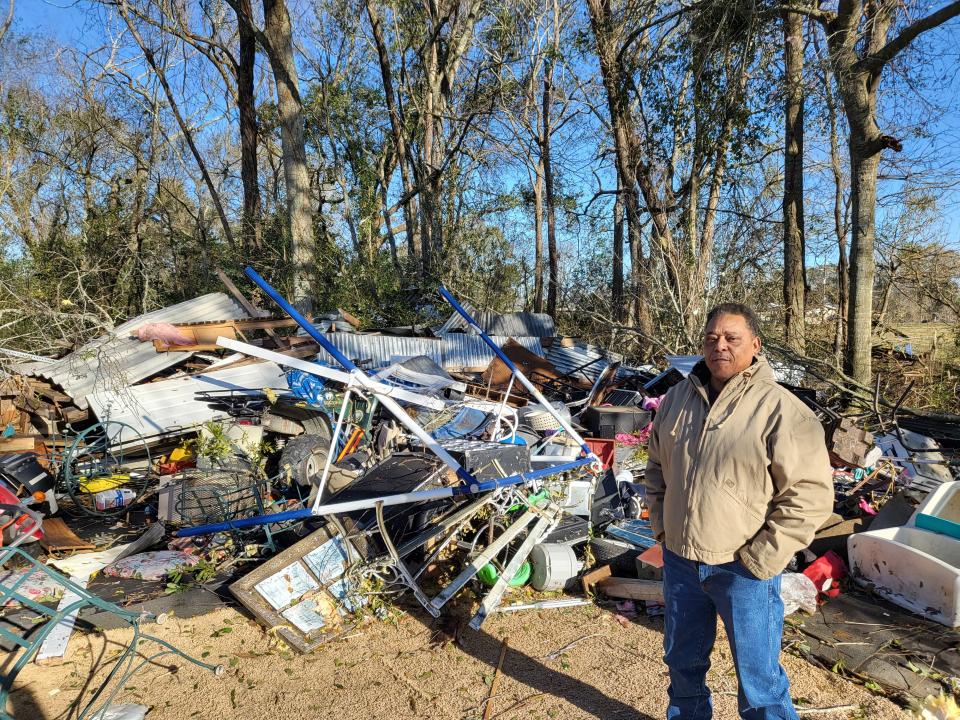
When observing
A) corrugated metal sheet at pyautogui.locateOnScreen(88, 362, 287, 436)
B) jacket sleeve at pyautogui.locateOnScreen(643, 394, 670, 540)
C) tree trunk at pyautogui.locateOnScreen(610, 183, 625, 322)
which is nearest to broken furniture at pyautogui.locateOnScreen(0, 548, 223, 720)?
jacket sleeve at pyautogui.locateOnScreen(643, 394, 670, 540)

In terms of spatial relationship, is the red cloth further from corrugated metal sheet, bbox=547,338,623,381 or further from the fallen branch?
corrugated metal sheet, bbox=547,338,623,381

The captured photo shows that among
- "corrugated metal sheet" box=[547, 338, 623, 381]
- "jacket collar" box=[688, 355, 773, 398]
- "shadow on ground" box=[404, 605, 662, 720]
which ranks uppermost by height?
"jacket collar" box=[688, 355, 773, 398]

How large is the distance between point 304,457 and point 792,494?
4492 mm

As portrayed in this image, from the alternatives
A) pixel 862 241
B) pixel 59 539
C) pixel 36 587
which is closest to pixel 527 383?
pixel 36 587

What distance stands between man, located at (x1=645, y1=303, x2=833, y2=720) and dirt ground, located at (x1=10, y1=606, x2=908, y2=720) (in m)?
0.96

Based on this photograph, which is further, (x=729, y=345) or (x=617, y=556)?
(x=617, y=556)

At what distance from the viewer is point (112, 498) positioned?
19.1 ft

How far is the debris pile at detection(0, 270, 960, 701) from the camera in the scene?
3.88m

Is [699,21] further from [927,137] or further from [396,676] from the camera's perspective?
[396,676]

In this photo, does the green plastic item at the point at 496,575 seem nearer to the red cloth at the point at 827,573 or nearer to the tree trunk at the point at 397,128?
the red cloth at the point at 827,573

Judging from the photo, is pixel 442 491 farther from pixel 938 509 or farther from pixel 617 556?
pixel 938 509

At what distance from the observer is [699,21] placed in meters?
10.4

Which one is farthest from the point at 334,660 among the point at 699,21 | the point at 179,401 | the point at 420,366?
the point at 699,21

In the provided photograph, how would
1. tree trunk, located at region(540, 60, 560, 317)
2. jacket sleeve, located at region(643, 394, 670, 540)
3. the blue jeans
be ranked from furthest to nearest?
tree trunk, located at region(540, 60, 560, 317) < jacket sleeve, located at region(643, 394, 670, 540) < the blue jeans
